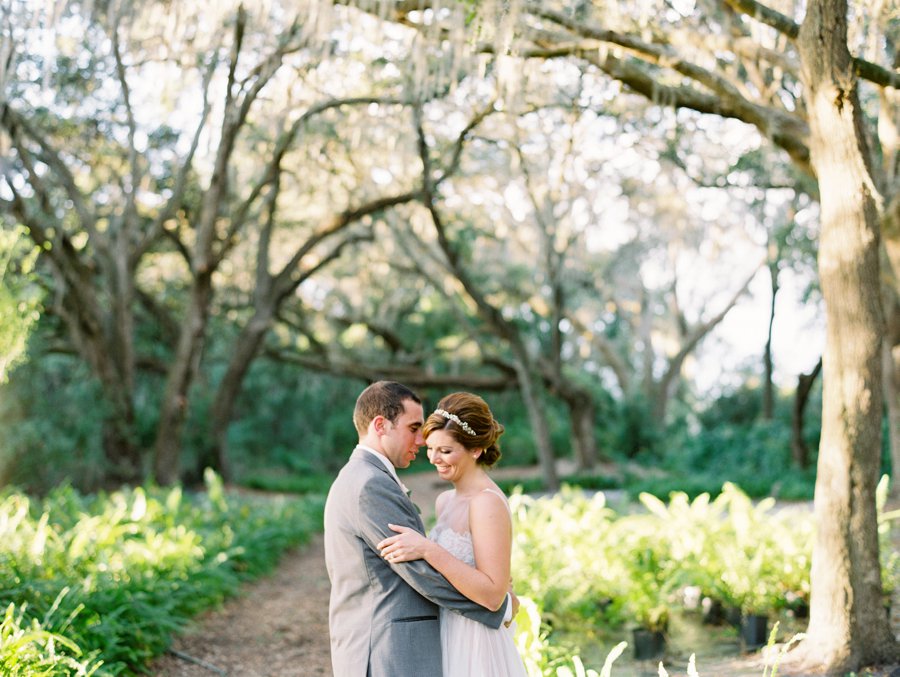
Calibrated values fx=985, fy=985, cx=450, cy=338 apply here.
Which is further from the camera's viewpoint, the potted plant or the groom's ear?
the potted plant

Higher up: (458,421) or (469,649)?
(458,421)

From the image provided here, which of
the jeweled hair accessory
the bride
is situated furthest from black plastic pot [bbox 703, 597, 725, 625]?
the jeweled hair accessory

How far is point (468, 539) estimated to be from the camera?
3021 mm

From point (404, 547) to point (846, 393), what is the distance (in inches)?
108

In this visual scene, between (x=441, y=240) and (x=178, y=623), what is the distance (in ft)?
28.4

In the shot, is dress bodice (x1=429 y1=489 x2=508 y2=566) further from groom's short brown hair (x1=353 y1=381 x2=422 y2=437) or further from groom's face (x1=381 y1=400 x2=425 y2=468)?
groom's short brown hair (x1=353 y1=381 x2=422 y2=437)

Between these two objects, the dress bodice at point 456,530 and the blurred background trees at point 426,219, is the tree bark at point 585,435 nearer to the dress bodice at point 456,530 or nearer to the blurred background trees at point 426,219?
the blurred background trees at point 426,219

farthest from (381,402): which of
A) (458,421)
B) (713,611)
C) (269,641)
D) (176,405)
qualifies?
(176,405)

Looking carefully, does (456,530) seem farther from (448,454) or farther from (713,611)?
(713,611)

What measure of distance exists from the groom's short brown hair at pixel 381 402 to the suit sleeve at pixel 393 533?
211 mm

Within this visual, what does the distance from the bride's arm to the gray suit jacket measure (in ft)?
0.12

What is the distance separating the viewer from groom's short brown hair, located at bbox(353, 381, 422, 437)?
2.99m

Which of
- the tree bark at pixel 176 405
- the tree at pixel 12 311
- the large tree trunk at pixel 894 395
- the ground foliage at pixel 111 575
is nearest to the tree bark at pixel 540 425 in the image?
the tree bark at pixel 176 405

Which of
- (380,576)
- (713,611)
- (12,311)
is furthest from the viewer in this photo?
(713,611)
